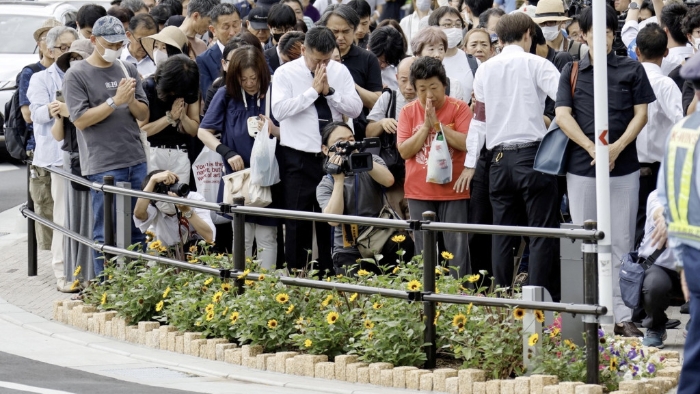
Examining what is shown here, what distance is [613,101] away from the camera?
9688 millimetres

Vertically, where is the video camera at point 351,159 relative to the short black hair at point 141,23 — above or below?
below

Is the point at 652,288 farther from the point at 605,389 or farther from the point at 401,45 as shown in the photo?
the point at 401,45

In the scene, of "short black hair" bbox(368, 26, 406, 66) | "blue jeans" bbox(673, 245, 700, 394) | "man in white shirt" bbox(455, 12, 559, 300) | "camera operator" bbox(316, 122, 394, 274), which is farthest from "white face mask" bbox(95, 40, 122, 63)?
"blue jeans" bbox(673, 245, 700, 394)

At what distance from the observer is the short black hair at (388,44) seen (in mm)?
12664

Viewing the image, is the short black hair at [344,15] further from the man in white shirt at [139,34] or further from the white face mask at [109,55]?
the white face mask at [109,55]

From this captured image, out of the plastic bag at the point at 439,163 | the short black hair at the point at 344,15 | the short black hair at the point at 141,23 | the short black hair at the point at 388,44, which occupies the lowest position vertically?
the plastic bag at the point at 439,163

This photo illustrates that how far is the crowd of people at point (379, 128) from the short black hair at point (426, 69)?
0.4 inches

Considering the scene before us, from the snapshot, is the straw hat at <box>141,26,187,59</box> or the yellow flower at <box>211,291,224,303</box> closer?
the yellow flower at <box>211,291,224,303</box>

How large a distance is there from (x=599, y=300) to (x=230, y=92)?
173 inches

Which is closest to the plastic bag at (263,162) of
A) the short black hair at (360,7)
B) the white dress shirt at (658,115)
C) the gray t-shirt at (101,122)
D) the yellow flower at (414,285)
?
the gray t-shirt at (101,122)

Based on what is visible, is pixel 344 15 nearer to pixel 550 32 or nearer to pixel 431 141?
pixel 550 32

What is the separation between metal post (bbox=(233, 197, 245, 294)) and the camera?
9438mm

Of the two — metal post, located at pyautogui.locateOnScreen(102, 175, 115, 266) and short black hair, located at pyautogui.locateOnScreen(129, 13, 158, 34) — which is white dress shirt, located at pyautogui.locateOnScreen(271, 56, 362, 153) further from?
short black hair, located at pyautogui.locateOnScreen(129, 13, 158, 34)

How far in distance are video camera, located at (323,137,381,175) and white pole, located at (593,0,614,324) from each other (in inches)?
91.7
